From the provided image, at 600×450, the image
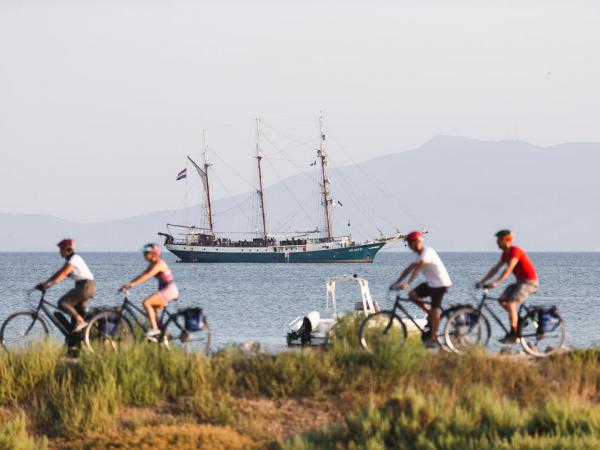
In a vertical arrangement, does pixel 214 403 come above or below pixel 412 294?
below

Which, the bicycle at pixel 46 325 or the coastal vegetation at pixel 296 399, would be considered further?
the bicycle at pixel 46 325

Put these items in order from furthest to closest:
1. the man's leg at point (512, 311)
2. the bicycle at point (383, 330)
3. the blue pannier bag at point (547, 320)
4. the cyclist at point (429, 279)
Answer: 1. the blue pannier bag at point (547, 320)
2. the man's leg at point (512, 311)
3. the bicycle at point (383, 330)
4. the cyclist at point (429, 279)

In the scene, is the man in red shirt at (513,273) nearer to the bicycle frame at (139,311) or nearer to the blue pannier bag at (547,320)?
the blue pannier bag at (547,320)

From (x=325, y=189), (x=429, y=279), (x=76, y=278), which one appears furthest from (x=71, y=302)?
(x=325, y=189)

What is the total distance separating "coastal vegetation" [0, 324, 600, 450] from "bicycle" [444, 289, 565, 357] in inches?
15.6

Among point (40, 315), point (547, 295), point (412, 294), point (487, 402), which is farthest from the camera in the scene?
point (547, 295)

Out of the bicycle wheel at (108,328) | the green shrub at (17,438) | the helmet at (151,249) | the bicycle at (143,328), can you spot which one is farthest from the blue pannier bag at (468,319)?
the green shrub at (17,438)

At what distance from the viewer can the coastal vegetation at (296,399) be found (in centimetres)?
1327

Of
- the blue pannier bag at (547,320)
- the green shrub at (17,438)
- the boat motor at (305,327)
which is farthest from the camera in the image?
the boat motor at (305,327)

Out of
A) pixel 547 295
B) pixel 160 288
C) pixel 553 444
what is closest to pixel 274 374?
pixel 160 288

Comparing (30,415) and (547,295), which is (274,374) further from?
(547,295)

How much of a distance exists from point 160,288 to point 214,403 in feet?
6.98

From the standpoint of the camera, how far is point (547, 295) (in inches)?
3184

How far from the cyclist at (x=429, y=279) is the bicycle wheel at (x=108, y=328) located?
3779 mm
